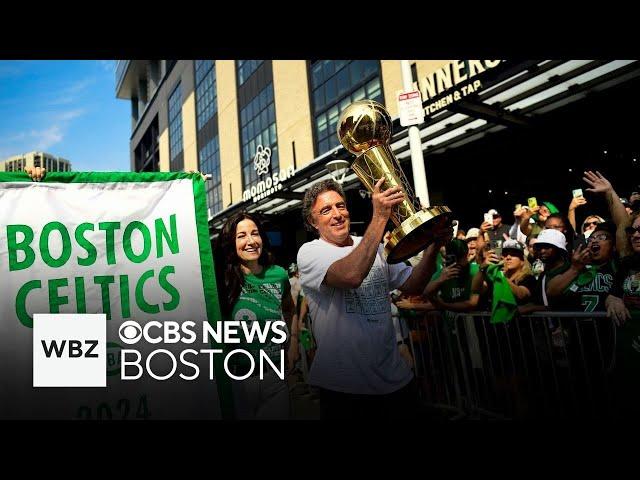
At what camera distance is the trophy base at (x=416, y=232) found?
5.23 feet

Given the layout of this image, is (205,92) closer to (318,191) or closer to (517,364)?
(517,364)

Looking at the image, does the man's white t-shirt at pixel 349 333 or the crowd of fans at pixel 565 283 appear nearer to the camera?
the man's white t-shirt at pixel 349 333

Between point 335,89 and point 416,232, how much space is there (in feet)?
49.8

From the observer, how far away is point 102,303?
2023mm

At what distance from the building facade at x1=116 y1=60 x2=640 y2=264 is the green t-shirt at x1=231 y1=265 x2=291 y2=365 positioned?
383 cm

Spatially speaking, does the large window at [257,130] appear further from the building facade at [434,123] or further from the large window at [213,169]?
the large window at [213,169]

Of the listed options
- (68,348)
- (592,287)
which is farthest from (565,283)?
(68,348)

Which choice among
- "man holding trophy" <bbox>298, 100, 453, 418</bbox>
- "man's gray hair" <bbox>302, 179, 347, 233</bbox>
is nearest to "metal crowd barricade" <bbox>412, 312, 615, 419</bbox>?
"man holding trophy" <bbox>298, 100, 453, 418</bbox>

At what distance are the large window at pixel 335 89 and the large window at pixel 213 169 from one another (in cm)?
1063

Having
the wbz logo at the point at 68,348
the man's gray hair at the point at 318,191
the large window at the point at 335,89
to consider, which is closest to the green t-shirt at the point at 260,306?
the man's gray hair at the point at 318,191

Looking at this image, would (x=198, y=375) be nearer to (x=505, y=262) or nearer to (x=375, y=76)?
(x=505, y=262)

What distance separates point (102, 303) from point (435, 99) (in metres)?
7.05

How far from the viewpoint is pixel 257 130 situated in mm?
21469

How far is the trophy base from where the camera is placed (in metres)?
1.59
